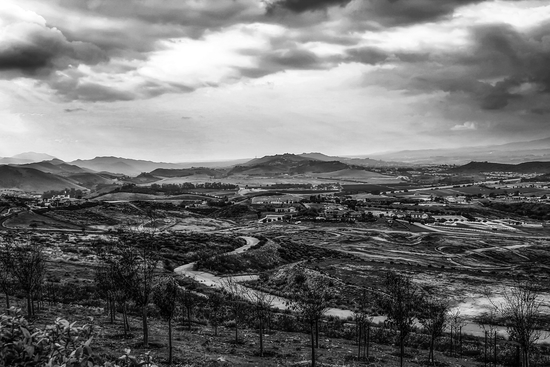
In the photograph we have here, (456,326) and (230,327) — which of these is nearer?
(230,327)

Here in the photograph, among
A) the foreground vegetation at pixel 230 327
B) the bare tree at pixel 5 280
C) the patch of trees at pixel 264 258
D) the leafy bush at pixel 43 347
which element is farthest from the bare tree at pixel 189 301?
the leafy bush at pixel 43 347

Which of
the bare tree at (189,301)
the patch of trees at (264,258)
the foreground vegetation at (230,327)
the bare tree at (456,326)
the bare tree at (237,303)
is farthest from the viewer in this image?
the patch of trees at (264,258)

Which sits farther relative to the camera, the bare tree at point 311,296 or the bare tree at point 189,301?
the bare tree at point 189,301

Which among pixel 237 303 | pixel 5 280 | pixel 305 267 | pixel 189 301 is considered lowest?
pixel 305 267

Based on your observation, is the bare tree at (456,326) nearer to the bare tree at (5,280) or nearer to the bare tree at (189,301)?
the bare tree at (189,301)

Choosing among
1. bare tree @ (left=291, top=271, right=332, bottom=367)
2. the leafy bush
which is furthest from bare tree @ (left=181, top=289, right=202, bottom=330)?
the leafy bush

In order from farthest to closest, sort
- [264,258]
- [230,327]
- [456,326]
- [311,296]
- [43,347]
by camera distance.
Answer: [264,258] → [456,326] → [230,327] → [311,296] → [43,347]

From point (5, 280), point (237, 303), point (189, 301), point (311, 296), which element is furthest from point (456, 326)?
point (5, 280)

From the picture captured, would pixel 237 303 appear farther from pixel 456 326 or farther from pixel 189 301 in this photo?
pixel 456 326

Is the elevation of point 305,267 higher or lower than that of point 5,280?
lower

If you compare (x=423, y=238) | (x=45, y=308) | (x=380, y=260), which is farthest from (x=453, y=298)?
(x=423, y=238)

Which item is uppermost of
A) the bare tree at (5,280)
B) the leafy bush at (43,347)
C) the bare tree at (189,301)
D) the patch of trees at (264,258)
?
the leafy bush at (43,347)
